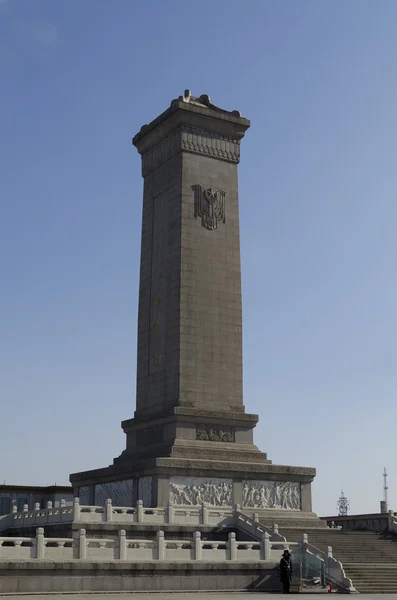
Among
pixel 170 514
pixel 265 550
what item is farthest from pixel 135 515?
pixel 265 550

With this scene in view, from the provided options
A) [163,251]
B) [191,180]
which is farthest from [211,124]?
[163,251]

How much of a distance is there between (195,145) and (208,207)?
2.82 meters

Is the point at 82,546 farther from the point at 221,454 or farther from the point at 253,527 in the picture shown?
the point at 221,454

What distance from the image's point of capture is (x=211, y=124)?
38.7 meters

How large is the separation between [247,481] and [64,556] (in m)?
12.0

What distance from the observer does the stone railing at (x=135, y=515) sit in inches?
1078

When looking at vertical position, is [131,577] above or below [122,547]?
below

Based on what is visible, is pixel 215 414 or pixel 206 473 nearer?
pixel 206 473

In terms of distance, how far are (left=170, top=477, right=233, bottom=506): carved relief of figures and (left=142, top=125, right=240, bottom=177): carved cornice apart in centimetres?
1433

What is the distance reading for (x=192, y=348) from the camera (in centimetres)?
3572

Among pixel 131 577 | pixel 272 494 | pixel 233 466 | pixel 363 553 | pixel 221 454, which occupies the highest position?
pixel 221 454

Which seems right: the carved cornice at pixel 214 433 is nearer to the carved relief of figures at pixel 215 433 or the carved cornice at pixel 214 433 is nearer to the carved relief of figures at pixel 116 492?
the carved relief of figures at pixel 215 433

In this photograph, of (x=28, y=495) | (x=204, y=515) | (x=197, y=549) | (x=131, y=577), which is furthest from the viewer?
(x=28, y=495)

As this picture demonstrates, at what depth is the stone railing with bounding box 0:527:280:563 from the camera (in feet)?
73.2
